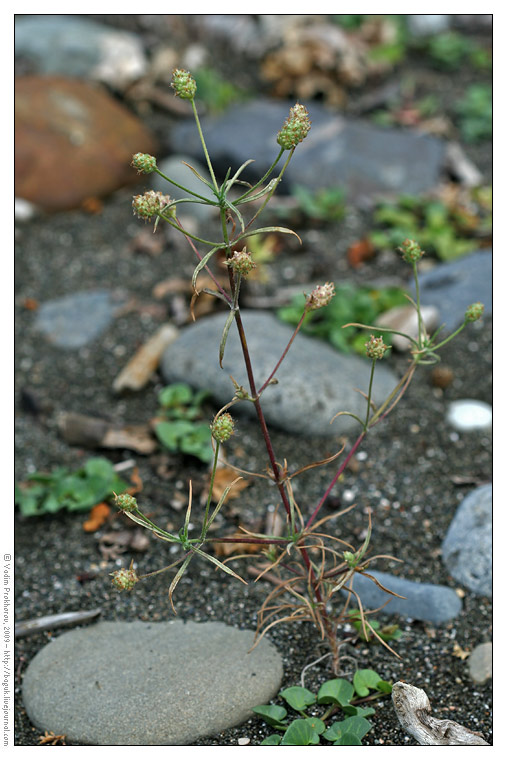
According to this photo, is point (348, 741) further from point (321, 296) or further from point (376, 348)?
point (321, 296)

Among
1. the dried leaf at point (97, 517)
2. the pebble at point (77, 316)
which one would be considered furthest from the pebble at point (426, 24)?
the dried leaf at point (97, 517)

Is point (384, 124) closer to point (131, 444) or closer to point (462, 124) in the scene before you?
point (462, 124)

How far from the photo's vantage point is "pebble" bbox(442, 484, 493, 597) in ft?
8.54

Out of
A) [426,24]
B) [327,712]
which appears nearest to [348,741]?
[327,712]

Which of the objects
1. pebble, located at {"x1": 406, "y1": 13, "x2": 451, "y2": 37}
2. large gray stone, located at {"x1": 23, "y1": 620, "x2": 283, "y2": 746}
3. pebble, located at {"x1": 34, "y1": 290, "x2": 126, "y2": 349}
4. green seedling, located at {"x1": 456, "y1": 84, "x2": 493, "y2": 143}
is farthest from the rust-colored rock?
large gray stone, located at {"x1": 23, "y1": 620, "x2": 283, "y2": 746}

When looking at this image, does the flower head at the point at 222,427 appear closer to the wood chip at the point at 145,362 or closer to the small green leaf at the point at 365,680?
the small green leaf at the point at 365,680

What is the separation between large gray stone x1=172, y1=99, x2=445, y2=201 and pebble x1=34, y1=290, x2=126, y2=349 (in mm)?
1377

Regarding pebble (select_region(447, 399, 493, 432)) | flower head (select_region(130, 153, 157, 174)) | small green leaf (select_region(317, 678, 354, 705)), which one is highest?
flower head (select_region(130, 153, 157, 174))

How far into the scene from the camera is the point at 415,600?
2502 mm

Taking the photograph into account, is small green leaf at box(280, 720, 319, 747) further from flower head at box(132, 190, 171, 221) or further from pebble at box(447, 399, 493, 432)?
pebble at box(447, 399, 493, 432)

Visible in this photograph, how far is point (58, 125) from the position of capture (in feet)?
16.4

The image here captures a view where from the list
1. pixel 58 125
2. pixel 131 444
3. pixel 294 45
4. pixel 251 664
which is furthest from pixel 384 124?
pixel 251 664

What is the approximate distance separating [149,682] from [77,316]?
2.21m

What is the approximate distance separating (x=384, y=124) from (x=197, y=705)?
14.8ft
